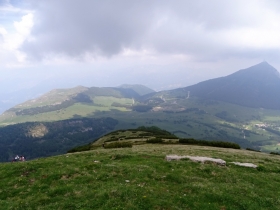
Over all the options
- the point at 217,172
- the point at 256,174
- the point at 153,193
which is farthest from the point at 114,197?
the point at 256,174

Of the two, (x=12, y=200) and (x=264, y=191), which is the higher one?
(x=12, y=200)

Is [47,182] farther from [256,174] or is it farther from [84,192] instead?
[256,174]

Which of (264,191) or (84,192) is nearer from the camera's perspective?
(84,192)

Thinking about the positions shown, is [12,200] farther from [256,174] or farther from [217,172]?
[256,174]

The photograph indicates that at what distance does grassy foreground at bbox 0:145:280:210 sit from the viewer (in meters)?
18.2

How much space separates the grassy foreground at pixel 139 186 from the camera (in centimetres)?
1822

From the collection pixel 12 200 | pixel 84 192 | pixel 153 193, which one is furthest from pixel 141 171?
pixel 12 200

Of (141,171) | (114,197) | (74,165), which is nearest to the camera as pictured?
(114,197)

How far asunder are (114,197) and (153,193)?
12.3ft

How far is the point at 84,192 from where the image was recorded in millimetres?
20359

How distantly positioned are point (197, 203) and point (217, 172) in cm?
994

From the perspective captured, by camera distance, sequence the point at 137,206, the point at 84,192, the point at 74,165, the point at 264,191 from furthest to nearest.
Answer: the point at 74,165 → the point at 264,191 → the point at 84,192 → the point at 137,206

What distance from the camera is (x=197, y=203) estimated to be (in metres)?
18.1

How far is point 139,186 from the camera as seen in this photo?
21.2 meters
